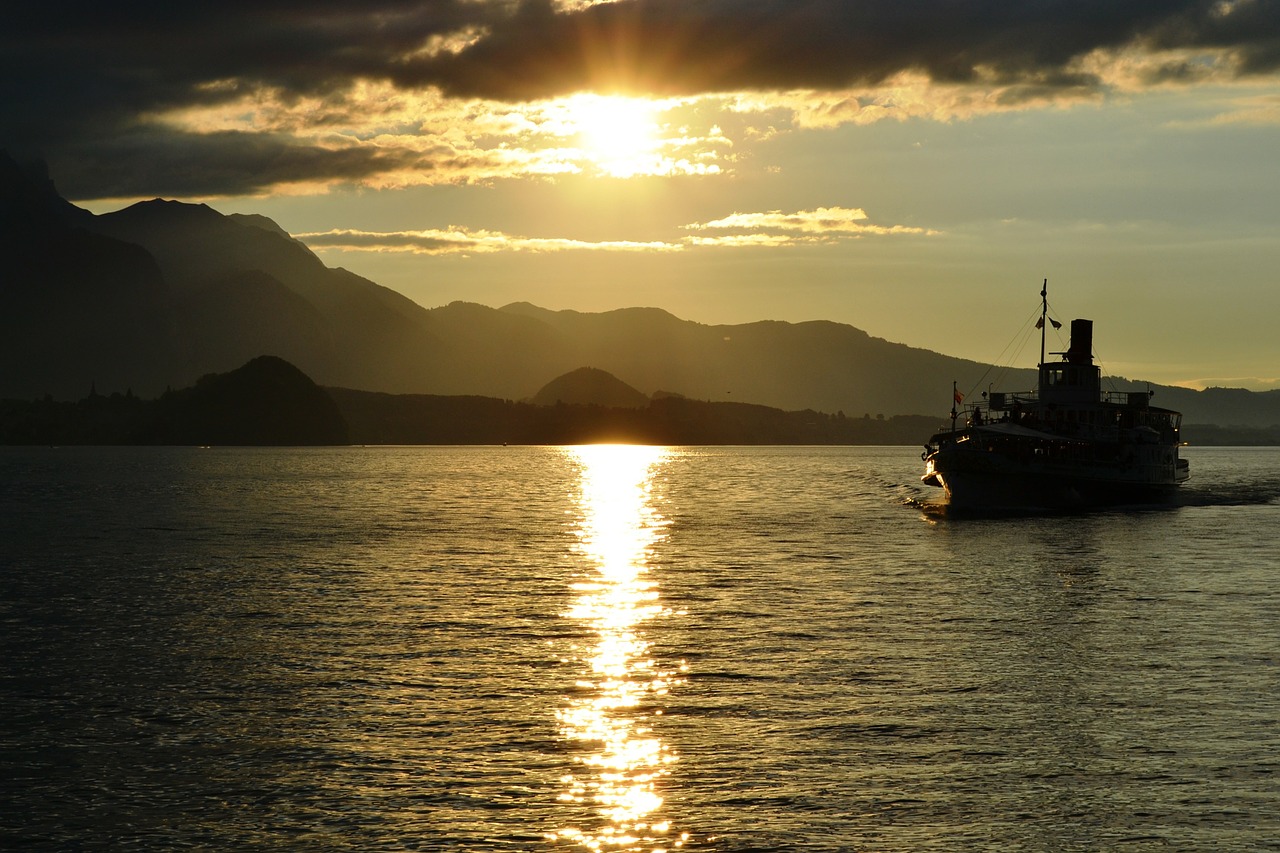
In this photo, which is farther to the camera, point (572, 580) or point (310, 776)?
point (572, 580)

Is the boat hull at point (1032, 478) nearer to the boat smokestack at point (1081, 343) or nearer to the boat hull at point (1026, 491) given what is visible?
the boat hull at point (1026, 491)

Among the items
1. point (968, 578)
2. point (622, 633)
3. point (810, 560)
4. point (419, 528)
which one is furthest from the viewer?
point (419, 528)

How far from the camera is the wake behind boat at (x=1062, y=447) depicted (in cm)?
10938

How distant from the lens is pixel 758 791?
23297 mm

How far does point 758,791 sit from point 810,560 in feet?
156

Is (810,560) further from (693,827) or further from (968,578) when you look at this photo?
(693,827)

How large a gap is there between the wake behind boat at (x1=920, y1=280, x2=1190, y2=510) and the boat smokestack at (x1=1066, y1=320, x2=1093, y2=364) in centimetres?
10

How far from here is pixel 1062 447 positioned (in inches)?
4424

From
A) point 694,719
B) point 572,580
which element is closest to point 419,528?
point 572,580

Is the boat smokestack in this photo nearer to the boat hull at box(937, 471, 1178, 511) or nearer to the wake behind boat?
the wake behind boat

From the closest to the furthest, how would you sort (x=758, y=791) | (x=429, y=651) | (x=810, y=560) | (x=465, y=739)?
(x=758, y=791) → (x=465, y=739) → (x=429, y=651) → (x=810, y=560)

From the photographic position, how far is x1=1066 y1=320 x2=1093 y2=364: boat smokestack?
122 metres

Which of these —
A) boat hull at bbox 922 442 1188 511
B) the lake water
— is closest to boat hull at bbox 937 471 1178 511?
boat hull at bbox 922 442 1188 511

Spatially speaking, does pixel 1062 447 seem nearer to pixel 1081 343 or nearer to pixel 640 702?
pixel 1081 343
